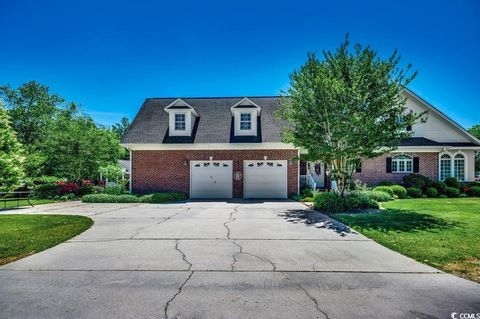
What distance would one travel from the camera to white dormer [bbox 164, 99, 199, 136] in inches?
782

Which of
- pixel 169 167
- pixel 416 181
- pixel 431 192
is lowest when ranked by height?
pixel 431 192

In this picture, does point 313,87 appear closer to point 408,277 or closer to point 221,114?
point 408,277

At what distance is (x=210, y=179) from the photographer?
63.1 feet

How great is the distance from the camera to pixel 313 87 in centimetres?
1189

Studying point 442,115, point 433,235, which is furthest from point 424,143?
point 433,235

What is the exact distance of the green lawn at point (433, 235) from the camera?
5.42 m

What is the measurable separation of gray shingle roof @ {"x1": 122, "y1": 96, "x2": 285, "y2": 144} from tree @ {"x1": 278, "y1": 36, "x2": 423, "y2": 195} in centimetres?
633

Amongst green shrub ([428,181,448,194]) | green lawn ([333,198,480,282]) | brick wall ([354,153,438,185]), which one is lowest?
green lawn ([333,198,480,282])

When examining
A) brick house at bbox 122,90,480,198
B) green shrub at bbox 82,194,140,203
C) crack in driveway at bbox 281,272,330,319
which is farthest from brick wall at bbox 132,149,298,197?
crack in driveway at bbox 281,272,330,319

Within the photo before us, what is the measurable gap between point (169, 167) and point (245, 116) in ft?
21.0

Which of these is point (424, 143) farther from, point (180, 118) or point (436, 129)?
point (180, 118)

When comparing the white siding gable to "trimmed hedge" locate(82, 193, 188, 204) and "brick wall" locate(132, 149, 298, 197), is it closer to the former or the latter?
"brick wall" locate(132, 149, 298, 197)

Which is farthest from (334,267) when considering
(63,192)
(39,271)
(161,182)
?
(63,192)

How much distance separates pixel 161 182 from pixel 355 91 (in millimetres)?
13546
